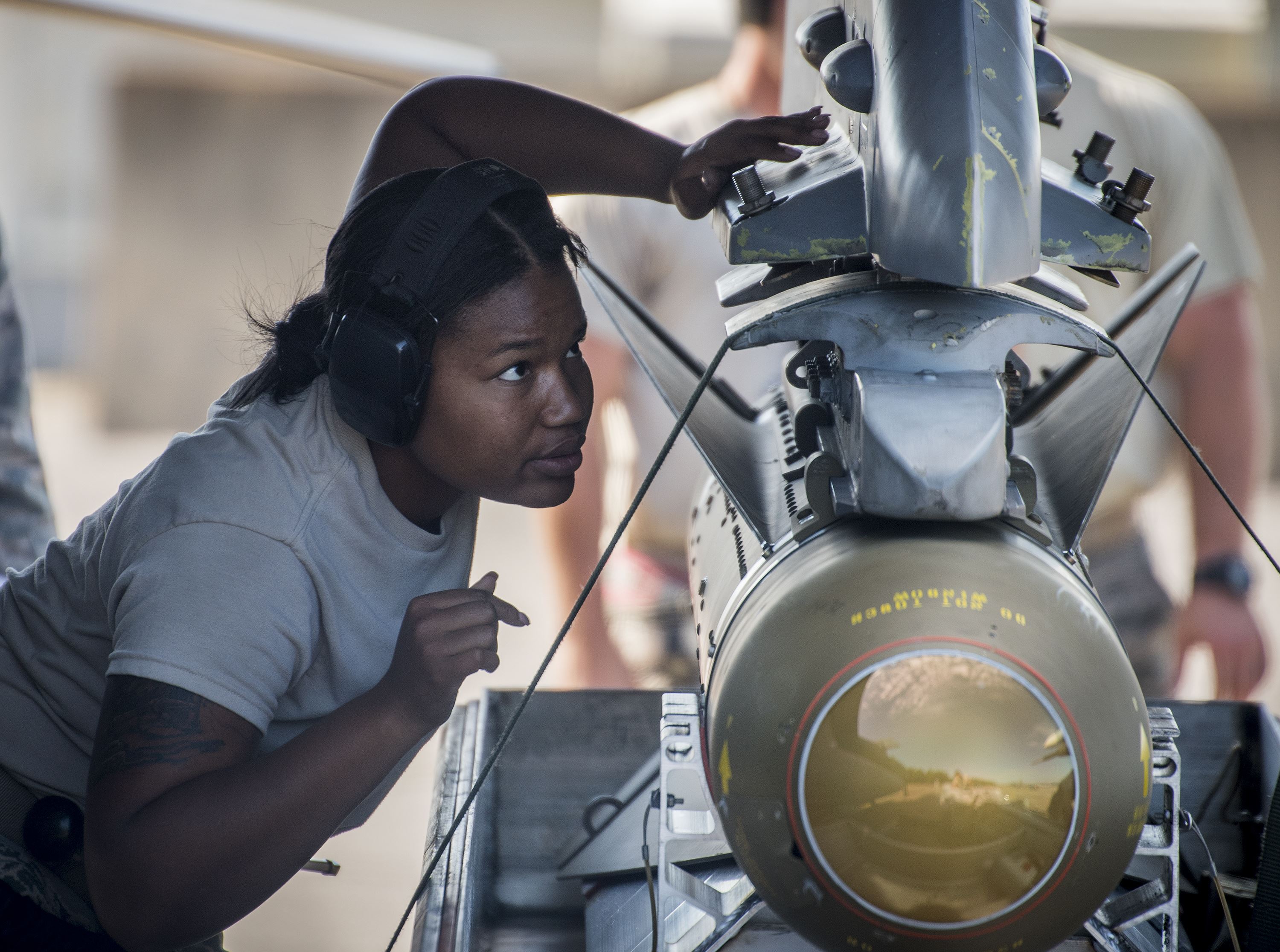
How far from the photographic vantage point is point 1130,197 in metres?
0.64

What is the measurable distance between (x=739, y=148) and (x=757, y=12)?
0.86 meters

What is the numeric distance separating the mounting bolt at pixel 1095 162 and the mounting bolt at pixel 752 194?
0.59 feet

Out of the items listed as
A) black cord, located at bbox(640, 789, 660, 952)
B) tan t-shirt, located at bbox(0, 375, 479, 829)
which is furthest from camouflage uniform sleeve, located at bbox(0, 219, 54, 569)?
black cord, located at bbox(640, 789, 660, 952)

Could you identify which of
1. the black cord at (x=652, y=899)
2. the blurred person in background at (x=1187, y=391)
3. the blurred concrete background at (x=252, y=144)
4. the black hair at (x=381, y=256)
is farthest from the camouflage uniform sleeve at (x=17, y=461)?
the blurred concrete background at (x=252, y=144)

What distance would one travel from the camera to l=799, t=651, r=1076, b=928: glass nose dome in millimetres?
515

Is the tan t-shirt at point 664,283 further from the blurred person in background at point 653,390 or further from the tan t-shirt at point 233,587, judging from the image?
the tan t-shirt at point 233,587

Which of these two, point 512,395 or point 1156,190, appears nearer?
point 512,395

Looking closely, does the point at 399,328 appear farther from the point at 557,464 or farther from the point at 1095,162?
the point at 1095,162

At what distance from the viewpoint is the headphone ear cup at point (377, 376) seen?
0.68m

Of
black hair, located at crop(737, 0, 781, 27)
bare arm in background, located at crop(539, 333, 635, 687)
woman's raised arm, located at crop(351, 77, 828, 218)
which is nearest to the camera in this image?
woman's raised arm, located at crop(351, 77, 828, 218)

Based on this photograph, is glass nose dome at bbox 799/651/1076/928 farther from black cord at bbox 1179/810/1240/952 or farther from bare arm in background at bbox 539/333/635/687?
bare arm in background at bbox 539/333/635/687

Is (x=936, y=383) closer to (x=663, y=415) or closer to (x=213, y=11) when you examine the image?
(x=663, y=415)

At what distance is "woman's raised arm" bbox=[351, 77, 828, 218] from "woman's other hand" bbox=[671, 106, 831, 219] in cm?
5

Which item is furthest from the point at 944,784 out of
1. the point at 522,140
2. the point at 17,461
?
the point at 17,461
